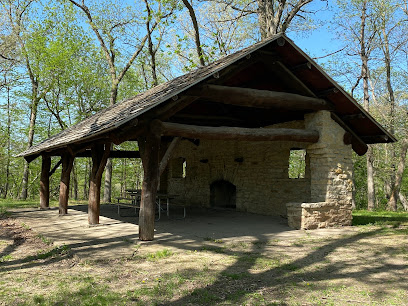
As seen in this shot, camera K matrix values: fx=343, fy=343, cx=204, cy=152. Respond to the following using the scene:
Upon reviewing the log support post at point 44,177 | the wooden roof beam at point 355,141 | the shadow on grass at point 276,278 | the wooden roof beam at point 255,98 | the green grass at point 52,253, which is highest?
the wooden roof beam at point 255,98

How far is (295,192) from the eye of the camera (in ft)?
31.3

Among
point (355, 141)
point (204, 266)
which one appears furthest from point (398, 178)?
point (204, 266)

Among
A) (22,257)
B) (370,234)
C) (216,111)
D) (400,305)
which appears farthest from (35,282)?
(216,111)

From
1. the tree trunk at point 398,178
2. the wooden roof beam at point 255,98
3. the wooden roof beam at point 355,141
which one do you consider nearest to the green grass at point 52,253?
the wooden roof beam at point 255,98

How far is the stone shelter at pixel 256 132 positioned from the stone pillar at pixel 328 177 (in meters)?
0.02

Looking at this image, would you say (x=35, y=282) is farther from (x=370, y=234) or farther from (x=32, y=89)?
(x=32, y=89)

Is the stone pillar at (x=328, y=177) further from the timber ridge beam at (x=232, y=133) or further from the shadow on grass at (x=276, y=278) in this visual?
the shadow on grass at (x=276, y=278)

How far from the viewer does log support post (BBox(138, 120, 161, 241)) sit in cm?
605

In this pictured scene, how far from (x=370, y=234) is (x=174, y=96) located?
4851mm

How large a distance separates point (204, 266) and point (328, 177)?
4.44 metres

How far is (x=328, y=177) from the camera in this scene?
25.9ft

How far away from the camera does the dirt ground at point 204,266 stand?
141 inches

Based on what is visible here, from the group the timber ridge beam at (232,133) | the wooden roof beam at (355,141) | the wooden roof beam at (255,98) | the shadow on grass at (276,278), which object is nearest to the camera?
the shadow on grass at (276,278)

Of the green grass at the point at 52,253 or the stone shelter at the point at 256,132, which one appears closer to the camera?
the green grass at the point at 52,253
